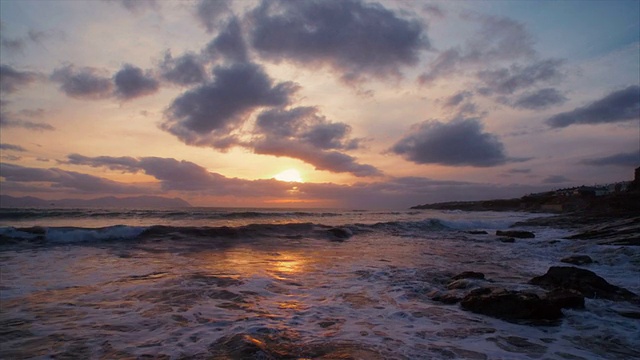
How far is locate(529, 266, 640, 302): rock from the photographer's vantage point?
746 centimetres

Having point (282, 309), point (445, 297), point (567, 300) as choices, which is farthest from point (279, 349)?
point (567, 300)

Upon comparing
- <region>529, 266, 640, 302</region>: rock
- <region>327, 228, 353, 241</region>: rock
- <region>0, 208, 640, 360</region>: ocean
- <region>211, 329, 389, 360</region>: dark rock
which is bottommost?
<region>327, 228, 353, 241</region>: rock

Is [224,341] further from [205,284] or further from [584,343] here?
[584,343]

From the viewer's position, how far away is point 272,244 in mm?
18984

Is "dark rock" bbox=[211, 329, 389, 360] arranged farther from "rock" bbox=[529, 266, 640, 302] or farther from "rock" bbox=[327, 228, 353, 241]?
"rock" bbox=[327, 228, 353, 241]

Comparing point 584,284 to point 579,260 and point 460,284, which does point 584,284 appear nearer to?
point 460,284

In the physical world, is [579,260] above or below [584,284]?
below

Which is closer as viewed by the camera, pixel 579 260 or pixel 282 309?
pixel 282 309

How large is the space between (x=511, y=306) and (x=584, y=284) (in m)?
2.71

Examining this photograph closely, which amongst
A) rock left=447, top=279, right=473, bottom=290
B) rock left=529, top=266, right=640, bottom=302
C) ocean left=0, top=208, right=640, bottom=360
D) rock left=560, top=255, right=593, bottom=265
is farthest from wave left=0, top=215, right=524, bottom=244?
rock left=529, top=266, right=640, bottom=302

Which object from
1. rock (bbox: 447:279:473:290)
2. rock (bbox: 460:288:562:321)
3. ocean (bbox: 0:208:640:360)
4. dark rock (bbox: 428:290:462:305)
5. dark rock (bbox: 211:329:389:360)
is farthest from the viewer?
rock (bbox: 447:279:473:290)

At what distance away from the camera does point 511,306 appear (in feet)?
20.8

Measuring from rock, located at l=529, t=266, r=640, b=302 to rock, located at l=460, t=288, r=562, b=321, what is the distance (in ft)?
6.30

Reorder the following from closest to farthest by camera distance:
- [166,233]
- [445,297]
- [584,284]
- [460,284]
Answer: [445,297] < [584,284] < [460,284] < [166,233]
